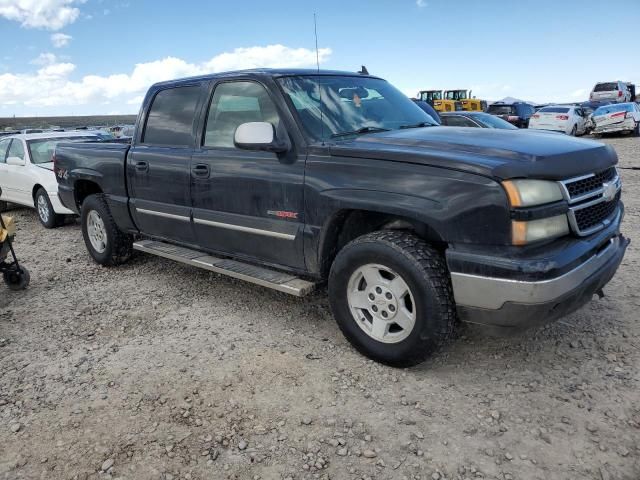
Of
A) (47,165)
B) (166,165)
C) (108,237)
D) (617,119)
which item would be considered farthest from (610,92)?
(166,165)

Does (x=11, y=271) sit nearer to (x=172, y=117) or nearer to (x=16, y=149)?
(x=172, y=117)

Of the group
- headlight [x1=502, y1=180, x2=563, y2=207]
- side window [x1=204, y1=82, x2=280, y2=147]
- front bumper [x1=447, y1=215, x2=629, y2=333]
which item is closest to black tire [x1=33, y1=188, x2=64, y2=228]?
side window [x1=204, y1=82, x2=280, y2=147]

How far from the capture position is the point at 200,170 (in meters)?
4.23

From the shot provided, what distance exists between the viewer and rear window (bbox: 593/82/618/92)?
33.9m

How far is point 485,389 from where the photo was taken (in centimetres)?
311

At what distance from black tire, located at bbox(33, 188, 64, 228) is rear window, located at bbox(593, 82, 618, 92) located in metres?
35.7

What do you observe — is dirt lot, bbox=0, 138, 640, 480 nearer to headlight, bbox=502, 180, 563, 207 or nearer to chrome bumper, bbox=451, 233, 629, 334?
chrome bumper, bbox=451, 233, 629, 334

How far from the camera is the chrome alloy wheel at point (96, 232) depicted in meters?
5.71

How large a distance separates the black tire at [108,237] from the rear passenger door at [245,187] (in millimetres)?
1577

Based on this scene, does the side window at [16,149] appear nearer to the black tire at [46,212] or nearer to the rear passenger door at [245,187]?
the black tire at [46,212]

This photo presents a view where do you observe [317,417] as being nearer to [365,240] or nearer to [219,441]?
[219,441]

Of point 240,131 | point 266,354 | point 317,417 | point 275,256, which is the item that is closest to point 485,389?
point 317,417

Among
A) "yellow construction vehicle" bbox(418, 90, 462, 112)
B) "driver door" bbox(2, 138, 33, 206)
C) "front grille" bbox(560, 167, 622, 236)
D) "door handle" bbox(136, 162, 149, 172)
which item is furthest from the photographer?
"yellow construction vehicle" bbox(418, 90, 462, 112)

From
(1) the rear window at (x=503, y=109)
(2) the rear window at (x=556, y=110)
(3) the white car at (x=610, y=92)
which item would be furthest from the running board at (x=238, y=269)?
(3) the white car at (x=610, y=92)
